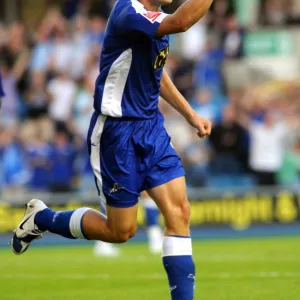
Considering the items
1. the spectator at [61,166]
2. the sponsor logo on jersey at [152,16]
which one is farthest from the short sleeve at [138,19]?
the spectator at [61,166]

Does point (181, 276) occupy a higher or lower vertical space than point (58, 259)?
higher

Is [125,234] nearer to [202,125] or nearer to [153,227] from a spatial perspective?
[202,125]

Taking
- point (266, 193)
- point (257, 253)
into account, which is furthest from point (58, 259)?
point (266, 193)

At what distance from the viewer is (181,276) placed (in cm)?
684

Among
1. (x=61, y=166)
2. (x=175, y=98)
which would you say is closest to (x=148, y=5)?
(x=175, y=98)

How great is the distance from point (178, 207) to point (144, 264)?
203 inches

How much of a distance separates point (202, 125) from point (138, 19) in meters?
1.02

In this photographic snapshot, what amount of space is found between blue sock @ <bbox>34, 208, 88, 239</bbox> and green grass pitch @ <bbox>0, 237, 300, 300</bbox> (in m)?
1.08

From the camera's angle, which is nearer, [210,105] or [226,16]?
[210,105]

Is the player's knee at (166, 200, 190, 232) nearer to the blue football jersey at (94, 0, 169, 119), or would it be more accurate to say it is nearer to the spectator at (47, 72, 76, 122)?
the blue football jersey at (94, 0, 169, 119)

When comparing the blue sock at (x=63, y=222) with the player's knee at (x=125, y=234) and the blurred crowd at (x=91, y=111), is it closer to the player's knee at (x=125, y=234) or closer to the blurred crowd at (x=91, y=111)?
the player's knee at (x=125, y=234)

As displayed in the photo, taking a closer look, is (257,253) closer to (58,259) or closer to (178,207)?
(58,259)

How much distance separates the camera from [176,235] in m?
6.98

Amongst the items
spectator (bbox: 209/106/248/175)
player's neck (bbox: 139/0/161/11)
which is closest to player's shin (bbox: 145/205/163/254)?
spectator (bbox: 209/106/248/175)
